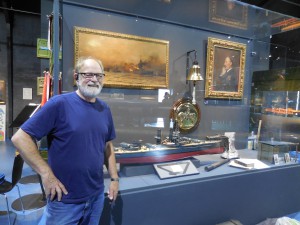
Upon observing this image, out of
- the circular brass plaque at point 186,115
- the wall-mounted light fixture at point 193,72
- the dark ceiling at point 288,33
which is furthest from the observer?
the dark ceiling at point 288,33

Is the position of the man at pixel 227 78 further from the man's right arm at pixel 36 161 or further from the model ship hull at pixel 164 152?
the man's right arm at pixel 36 161

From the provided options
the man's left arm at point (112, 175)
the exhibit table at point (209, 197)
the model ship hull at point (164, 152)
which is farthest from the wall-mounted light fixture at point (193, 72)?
the man's left arm at point (112, 175)

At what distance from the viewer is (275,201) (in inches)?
116

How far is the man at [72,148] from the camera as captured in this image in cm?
140

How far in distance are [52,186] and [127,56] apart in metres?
1.90

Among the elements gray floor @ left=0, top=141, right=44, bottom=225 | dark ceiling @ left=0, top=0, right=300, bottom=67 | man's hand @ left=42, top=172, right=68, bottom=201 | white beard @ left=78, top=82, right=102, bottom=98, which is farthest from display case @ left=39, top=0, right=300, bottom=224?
gray floor @ left=0, top=141, right=44, bottom=225

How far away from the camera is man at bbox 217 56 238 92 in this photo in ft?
12.0

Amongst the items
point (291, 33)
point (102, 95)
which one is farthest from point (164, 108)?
point (291, 33)

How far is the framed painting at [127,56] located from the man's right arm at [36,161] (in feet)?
4.64

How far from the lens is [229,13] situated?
3572 mm

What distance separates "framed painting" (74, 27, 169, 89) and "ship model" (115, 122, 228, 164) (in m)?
0.75

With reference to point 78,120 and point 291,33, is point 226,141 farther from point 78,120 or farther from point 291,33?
point 291,33

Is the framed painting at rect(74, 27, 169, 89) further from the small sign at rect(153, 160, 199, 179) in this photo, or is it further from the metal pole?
the small sign at rect(153, 160, 199, 179)

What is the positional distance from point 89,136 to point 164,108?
1.77 metres
